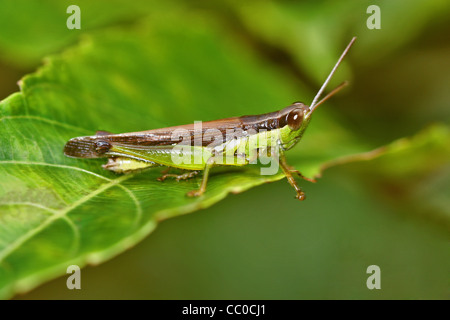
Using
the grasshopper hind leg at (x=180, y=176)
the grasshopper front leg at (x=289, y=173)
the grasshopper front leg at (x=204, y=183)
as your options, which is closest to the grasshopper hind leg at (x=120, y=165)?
the grasshopper hind leg at (x=180, y=176)

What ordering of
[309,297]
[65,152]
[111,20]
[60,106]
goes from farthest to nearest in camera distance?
[309,297], [111,20], [60,106], [65,152]

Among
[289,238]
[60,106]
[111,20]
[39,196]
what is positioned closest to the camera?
[39,196]

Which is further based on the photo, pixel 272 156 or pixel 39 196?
pixel 272 156

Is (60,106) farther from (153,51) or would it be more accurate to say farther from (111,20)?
(111,20)

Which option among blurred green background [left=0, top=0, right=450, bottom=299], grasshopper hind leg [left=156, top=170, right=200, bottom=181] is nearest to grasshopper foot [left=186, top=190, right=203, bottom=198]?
grasshopper hind leg [left=156, top=170, right=200, bottom=181]

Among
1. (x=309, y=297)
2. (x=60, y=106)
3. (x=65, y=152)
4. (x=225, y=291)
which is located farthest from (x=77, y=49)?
(x=309, y=297)

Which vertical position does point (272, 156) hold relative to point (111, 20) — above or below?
below

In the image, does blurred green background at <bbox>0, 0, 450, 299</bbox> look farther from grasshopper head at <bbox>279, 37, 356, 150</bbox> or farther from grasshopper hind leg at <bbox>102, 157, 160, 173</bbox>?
grasshopper hind leg at <bbox>102, 157, 160, 173</bbox>

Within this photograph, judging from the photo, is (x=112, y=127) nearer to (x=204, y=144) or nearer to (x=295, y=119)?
(x=204, y=144)
